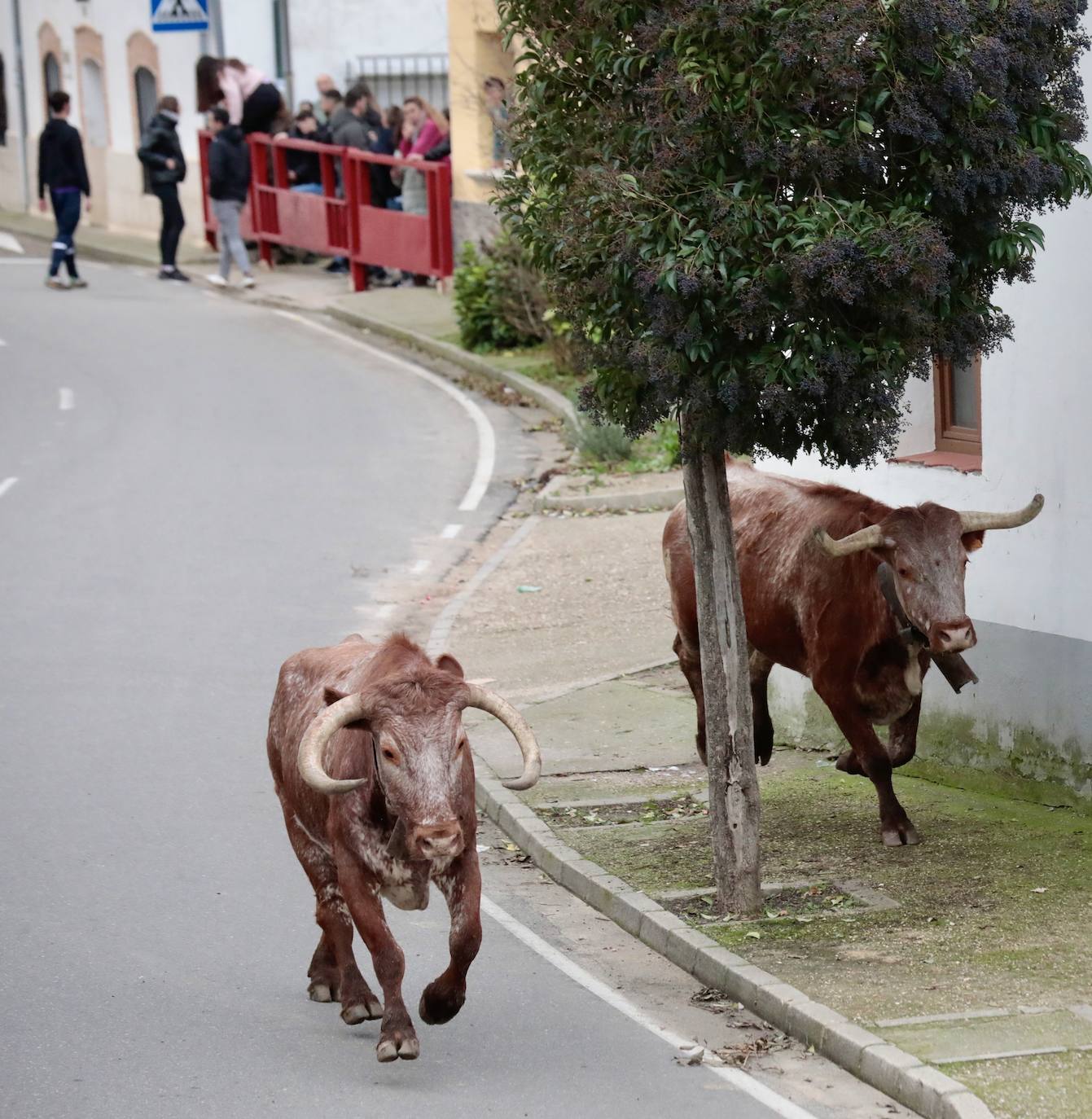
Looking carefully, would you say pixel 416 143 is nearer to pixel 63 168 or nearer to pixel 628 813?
pixel 63 168

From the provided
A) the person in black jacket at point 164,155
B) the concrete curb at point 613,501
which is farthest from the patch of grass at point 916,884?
the person in black jacket at point 164,155

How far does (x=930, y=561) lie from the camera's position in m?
9.43

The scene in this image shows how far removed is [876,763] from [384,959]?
Result: 3391 mm

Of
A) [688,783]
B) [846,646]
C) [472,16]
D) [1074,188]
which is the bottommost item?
[688,783]

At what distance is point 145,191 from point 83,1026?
32.0 m

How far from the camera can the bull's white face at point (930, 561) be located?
933 cm

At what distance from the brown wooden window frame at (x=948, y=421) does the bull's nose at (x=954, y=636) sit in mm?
2404

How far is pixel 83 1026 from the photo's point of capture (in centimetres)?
817

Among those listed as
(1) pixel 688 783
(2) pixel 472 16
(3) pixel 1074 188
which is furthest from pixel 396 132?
(3) pixel 1074 188

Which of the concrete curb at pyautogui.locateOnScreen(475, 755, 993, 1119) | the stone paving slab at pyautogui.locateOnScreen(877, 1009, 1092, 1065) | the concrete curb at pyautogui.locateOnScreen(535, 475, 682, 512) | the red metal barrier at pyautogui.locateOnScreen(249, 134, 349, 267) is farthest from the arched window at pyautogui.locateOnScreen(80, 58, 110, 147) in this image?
the stone paving slab at pyautogui.locateOnScreen(877, 1009, 1092, 1065)

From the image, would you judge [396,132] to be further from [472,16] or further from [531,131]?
[531,131]

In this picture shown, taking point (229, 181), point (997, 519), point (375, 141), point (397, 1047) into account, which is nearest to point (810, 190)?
point (997, 519)

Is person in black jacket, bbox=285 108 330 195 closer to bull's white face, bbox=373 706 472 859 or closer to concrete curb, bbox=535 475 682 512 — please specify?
concrete curb, bbox=535 475 682 512

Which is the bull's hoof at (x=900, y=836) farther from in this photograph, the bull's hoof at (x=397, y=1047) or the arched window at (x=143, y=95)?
the arched window at (x=143, y=95)
